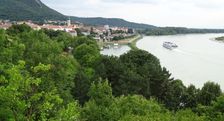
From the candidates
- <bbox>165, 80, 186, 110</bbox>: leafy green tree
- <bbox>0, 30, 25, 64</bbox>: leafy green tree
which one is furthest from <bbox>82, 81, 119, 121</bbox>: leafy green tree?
<bbox>165, 80, 186, 110</bbox>: leafy green tree

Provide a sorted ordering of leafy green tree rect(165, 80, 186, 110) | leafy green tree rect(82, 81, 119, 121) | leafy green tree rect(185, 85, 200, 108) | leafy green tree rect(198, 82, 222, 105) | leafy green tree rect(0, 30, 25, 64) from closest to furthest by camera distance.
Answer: leafy green tree rect(82, 81, 119, 121)
leafy green tree rect(0, 30, 25, 64)
leafy green tree rect(198, 82, 222, 105)
leafy green tree rect(185, 85, 200, 108)
leafy green tree rect(165, 80, 186, 110)

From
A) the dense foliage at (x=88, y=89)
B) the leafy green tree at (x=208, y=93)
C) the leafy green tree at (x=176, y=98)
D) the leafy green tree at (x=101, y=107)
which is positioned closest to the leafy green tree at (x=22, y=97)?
the dense foliage at (x=88, y=89)

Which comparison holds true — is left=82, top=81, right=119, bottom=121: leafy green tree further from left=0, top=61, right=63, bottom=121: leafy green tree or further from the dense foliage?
left=0, top=61, right=63, bottom=121: leafy green tree

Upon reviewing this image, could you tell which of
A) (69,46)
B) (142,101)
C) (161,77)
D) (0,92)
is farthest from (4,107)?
(69,46)

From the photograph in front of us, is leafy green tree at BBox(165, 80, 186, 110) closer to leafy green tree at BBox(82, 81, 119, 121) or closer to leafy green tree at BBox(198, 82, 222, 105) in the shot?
leafy green tree at BBox(198, 82, 222, 105)

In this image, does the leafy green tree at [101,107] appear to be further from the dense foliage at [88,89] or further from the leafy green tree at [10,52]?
the leafy green tree at [10,52]

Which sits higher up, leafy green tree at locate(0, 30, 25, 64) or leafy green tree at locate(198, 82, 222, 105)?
leafy green tree at locate(0, 30, 25, 64)

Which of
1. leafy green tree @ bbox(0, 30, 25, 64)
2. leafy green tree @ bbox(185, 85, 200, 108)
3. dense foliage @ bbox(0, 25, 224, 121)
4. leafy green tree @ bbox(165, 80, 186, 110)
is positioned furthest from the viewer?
leafy green tree @ bbox(165, 80, 186, 110)

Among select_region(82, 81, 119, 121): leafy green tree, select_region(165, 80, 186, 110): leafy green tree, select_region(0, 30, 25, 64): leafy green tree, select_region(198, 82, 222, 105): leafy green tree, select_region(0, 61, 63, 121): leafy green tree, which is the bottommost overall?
select_region(165, 80, 186, 110): leafy green tree

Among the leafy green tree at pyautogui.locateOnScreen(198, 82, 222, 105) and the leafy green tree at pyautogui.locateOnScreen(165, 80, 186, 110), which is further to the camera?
the leafy green tree at pyautogui.locateOnScreen(165, 80, 186, 110)
